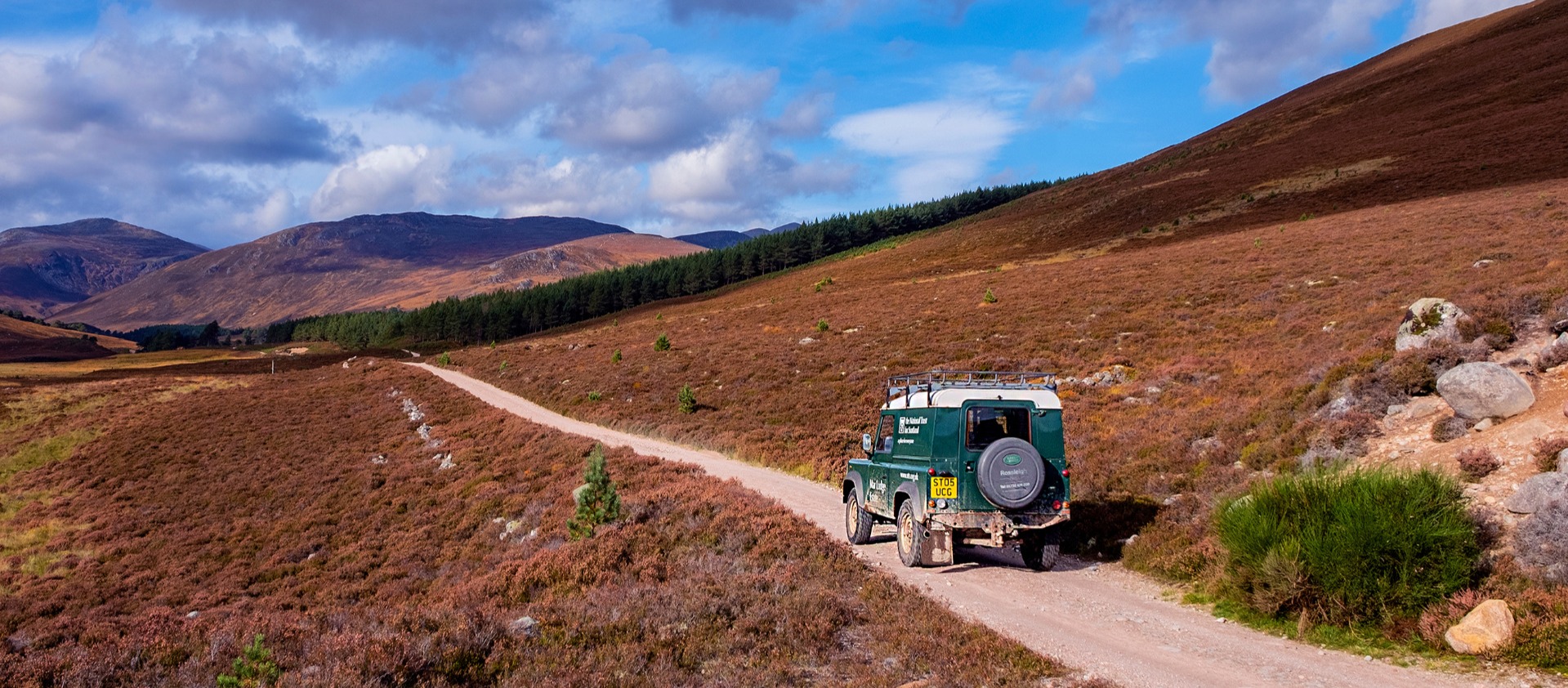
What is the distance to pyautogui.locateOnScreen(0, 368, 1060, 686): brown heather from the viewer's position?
Result: 7961mm

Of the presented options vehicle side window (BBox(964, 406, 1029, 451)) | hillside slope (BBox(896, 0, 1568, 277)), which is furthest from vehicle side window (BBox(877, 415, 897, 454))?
hillside slope (BBox(896, 0, 1568, 277))

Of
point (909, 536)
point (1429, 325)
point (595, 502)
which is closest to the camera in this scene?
point (909, 536)

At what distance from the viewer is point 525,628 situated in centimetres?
888

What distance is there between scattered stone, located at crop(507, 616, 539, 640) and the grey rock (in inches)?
455

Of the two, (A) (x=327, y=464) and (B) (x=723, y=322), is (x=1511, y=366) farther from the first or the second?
(B) (x=723, y=322)

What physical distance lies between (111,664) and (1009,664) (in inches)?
400

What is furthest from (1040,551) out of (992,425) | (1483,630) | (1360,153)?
(1360,153)

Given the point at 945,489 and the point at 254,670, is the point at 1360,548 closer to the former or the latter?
the point at 945,489

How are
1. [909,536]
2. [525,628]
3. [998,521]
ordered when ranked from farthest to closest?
1. [909,536]
2. [998,521]
3. [525,628]

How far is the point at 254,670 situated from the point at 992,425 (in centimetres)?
998

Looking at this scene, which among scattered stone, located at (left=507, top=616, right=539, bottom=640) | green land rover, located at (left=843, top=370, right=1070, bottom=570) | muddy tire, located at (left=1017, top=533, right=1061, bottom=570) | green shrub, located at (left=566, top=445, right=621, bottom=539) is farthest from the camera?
green shrub, located at (left=566, top=445, right=621, bottom=539)

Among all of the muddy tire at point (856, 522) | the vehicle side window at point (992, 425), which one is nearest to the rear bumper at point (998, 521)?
the vehicle side window at point (992, 425)

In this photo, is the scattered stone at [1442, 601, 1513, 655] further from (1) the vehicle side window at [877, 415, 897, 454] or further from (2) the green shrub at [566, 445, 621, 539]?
(2) the green shrub at [566, 445, 621, 539]

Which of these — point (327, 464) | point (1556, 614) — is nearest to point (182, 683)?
point (1556, 614)
